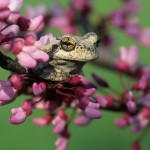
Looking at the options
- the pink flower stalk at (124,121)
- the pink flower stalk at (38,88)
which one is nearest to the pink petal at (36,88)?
the pink flower stalk at (38,88)

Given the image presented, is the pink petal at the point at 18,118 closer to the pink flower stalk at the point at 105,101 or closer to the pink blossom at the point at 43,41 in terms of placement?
the pink blossom at the point at 43,41

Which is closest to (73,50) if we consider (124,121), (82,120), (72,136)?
(82,120)

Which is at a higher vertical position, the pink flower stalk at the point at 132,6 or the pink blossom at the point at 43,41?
the pink blossom at the point at 43,41

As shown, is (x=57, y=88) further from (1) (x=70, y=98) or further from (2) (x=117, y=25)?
(2) (x=117, y=25)

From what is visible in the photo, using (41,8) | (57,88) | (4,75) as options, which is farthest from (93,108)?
(4,75)

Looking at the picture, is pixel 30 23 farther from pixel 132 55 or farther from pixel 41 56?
→ pixel 132 55

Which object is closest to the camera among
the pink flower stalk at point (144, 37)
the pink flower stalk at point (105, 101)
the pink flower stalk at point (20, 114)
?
the pink flower stalk at point (20, 114)
